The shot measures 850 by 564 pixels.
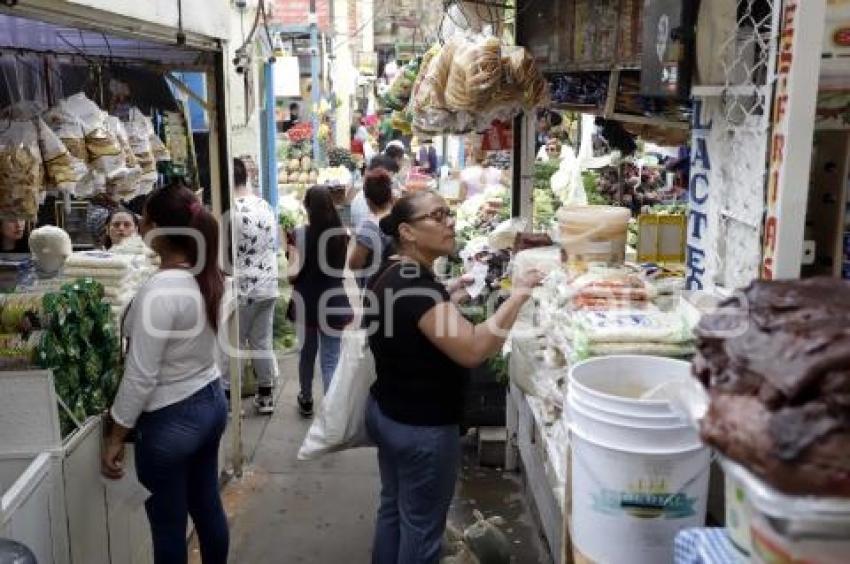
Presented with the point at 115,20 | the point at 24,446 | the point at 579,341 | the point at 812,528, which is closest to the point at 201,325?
the point at 24,446

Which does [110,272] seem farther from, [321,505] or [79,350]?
[321,505]

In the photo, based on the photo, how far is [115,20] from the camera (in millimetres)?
3229

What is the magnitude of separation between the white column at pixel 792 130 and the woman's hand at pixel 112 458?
260 centimetres

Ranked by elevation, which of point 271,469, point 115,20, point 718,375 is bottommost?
point 271,469

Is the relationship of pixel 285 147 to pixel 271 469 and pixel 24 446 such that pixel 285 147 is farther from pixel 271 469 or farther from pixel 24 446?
pixel 24 446

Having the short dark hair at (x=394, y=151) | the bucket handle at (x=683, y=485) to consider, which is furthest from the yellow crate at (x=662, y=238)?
the short dark hair at (x=394, y=151)

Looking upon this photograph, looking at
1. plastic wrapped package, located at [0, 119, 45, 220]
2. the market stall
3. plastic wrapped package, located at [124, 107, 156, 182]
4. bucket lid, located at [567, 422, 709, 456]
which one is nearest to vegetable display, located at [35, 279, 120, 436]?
the market stall

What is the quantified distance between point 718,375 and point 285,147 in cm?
1519

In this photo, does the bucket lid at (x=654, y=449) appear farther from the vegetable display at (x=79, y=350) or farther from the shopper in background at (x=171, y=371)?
the vegetable display at (x=79, y=350)

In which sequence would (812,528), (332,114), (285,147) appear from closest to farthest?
1. (812,528)
2. (285,147)
3. (332,114)

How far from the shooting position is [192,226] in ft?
10.9

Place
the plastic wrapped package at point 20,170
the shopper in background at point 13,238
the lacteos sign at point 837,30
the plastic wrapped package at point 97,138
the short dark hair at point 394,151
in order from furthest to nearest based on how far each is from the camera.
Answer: the short dark hair at point 394,151
the shopper in background at point 13,238
the plastic wrapped package at point 97,138
the plastic wrapped package at point 20,170
the lacteos sign at point 837,30

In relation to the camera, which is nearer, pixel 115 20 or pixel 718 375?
pixel 718 375

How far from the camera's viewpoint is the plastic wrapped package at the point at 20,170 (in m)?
3.80
